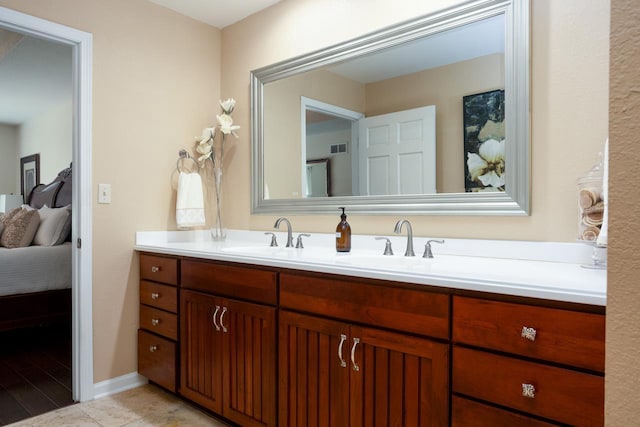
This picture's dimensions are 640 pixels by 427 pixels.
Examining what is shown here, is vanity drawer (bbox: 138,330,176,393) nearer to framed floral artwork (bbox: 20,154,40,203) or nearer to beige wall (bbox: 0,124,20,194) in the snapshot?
framed floral artwork (bbox: 20,154,40,203)

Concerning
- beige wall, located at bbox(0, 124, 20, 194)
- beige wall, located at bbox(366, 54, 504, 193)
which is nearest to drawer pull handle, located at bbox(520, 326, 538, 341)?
beige wall, located at bbox(366, 54, 504, 193)

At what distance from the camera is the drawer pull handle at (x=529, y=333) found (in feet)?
3.58

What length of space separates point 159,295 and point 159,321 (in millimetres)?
144

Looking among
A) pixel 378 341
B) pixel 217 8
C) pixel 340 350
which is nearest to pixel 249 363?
pixel 340 350

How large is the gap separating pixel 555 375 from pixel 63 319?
139 inches

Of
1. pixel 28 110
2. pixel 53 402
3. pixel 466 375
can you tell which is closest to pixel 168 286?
pixel 53 402

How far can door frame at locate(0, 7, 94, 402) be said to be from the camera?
2264 millimetres

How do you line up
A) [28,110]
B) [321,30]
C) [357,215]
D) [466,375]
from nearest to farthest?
[466,375] → [357,215] → [321,30] → [28,110]

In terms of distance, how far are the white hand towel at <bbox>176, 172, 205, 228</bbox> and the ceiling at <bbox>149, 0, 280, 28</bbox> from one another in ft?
3.34

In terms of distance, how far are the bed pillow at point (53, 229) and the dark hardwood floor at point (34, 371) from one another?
726 mm

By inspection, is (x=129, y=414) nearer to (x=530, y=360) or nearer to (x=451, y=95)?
(x=530, y=360)

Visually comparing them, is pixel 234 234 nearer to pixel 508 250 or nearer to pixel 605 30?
pixel 508 250

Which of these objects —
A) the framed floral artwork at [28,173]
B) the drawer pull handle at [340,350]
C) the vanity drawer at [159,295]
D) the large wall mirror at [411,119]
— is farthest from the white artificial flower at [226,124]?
the framed floral artwork at [28,173]

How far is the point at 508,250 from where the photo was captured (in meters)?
1.68
